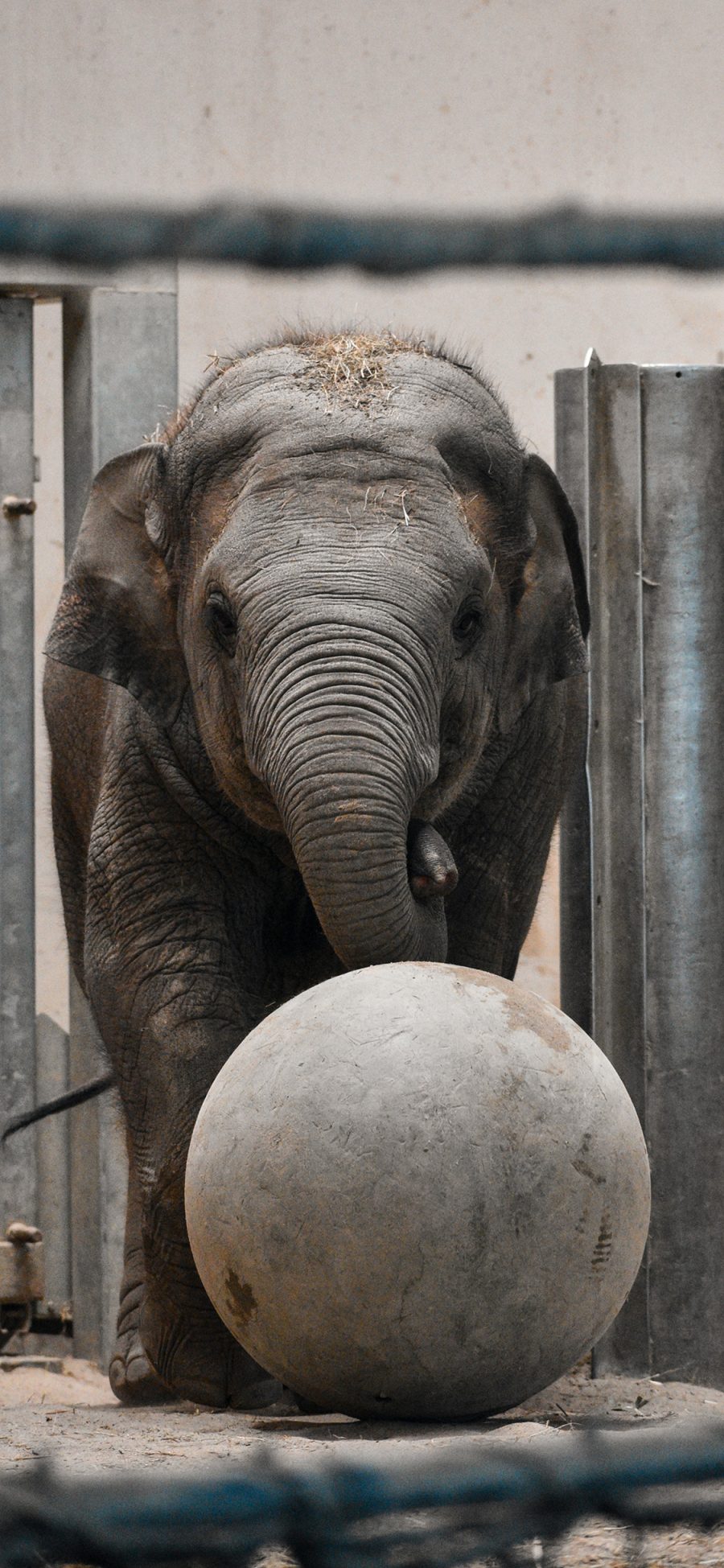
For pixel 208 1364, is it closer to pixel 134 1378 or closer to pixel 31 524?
pixel 134 1378

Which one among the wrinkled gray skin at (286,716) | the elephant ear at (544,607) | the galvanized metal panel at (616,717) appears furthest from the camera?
the galvanized metal panel at (616,717)

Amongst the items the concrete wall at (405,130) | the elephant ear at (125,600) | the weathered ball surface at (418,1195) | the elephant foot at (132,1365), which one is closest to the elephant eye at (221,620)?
the elephant ear at (125,600)

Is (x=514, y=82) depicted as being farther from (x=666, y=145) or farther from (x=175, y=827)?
(x=175, y=827)

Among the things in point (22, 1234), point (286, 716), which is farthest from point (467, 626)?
point (22, 1234)

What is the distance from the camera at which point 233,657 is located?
14.5ft

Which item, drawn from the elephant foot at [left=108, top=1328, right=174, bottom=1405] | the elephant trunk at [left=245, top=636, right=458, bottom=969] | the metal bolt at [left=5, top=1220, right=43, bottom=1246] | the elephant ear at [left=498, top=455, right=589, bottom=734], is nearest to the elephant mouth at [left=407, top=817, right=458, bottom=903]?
the elephant trunk at [left=245, top=636, right=458, bottom=969]

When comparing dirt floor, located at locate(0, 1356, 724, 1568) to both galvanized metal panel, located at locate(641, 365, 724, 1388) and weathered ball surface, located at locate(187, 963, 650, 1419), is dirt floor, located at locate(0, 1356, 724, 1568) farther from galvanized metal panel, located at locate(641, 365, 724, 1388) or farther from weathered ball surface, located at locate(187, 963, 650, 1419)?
galvanized metal panel, located at locate(641, 365, 724, 1388)

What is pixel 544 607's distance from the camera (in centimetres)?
494

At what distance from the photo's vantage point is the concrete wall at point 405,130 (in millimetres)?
8039

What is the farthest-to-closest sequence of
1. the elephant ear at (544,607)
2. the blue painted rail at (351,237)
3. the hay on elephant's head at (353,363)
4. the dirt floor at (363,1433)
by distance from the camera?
1. the elephant ear at (544,607)
2. the hay on elephant's head at (353,363)
3. the dirt floor at (363,1433)
4. the blue painted rail at (351,237)

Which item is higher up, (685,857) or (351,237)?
(685,857)

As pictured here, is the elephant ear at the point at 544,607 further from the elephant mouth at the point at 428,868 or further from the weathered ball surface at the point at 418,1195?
the weathered ball surface at the point at 418,1195

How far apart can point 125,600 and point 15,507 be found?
1.75 meters

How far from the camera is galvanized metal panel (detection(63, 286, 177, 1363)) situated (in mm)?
6551
